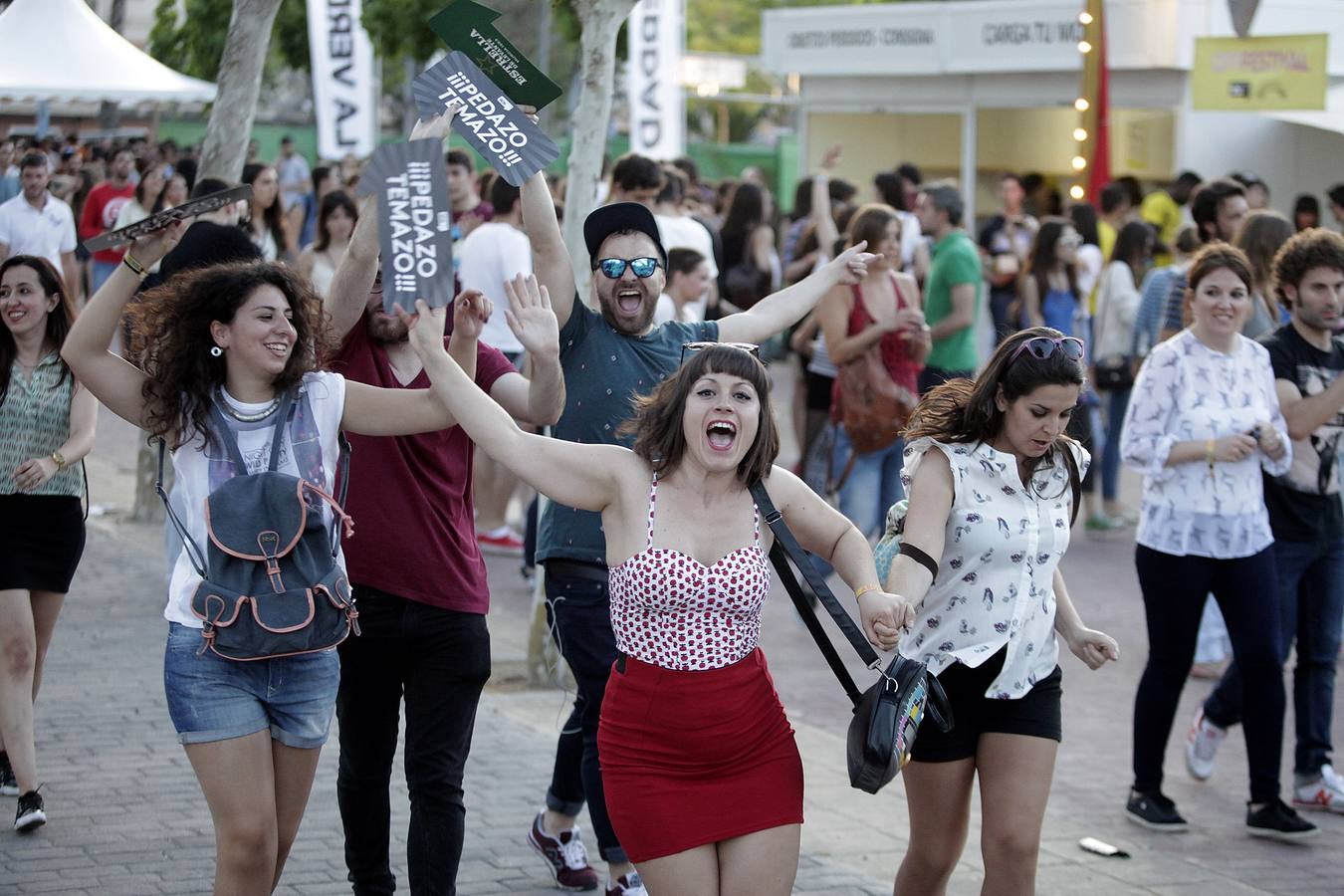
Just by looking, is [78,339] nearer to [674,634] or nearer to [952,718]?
[674,634]

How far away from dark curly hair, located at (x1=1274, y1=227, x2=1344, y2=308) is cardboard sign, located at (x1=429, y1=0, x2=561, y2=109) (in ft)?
10.9

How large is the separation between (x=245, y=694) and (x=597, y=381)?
5.08 feet

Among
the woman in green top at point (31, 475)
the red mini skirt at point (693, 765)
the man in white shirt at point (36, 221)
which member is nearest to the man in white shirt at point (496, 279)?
the man in white shirt at point (36, 221)

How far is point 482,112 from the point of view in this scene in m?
4.39

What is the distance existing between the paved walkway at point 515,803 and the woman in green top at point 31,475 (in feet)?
1.37

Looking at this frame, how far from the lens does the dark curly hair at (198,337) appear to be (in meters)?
4.18

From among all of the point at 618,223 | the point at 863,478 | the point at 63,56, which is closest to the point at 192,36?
the point at 63,56

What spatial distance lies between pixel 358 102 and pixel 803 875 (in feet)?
36.0

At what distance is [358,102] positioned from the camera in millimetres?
15148

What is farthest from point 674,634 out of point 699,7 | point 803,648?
point 699,7

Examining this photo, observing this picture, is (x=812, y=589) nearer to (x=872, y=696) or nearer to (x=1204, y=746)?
(x=872, y=696)

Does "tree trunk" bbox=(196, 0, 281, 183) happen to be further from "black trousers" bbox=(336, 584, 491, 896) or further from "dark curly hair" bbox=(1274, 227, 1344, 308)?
"dark curly hair" bbox=(1274, 227, 1344, 308)

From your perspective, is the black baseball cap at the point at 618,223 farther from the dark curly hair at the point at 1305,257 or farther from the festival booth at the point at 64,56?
the festival booth at the point at 64,56

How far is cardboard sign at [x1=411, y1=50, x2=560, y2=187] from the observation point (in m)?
4.37
